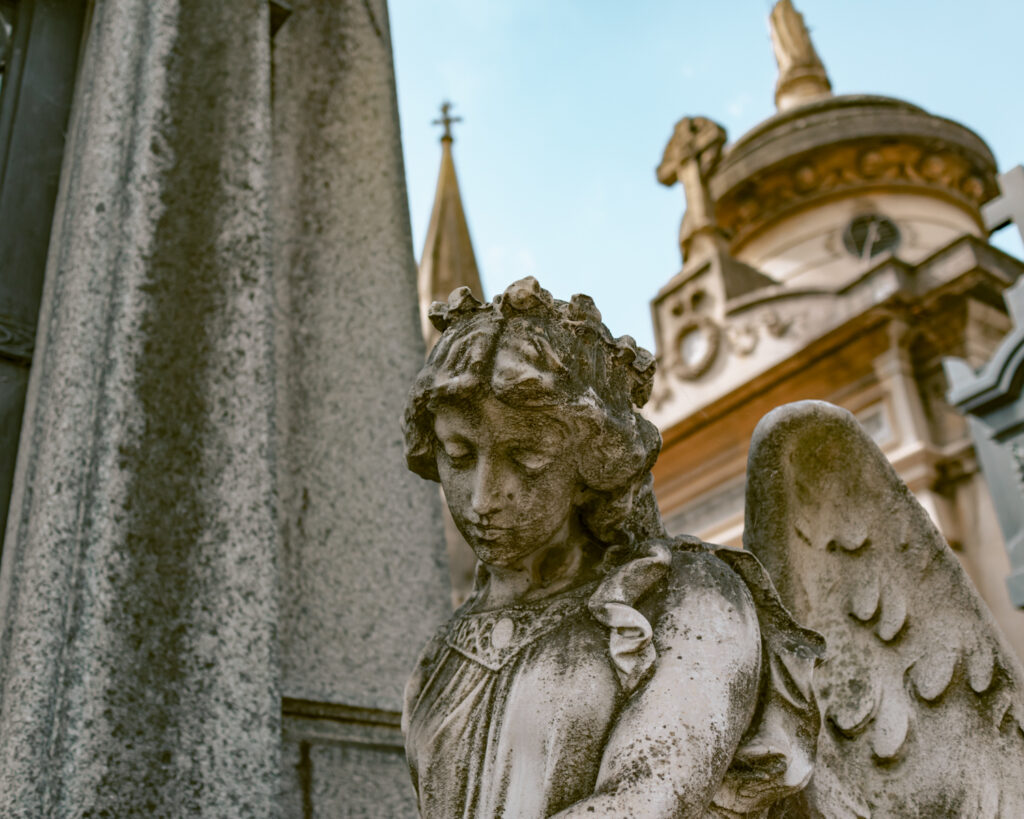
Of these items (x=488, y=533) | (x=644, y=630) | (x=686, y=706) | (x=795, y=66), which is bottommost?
(x=686, y=706)

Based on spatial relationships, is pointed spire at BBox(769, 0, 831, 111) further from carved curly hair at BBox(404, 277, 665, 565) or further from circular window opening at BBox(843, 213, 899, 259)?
carved curly hair at BBox(404, 277, 665, 565)

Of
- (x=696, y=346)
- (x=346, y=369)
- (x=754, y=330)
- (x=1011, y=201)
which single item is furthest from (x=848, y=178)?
(x=346, y=369)

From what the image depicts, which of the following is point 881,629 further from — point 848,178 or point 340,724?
point 848,178

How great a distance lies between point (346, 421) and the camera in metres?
3.56

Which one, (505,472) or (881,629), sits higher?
(505,472)

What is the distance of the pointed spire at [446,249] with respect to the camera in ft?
36.8

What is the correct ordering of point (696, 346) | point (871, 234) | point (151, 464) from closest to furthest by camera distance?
point (151, 464) → point (696, 346) → point (871, 234)

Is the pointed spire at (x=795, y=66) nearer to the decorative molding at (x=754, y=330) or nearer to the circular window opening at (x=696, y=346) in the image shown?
the circular window opening at (x=696, y=346)

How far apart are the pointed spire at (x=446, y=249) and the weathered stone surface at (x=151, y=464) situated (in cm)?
649

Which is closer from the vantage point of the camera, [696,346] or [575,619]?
[575,619]

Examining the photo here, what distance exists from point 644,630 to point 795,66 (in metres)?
17.6

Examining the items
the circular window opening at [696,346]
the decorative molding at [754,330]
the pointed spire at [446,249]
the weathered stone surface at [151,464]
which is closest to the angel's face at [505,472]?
the weathered stone surface at [151,464]

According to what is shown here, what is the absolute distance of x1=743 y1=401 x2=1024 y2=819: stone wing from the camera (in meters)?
1.85

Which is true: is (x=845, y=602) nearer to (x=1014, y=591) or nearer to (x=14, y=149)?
(x=14, y=149)
